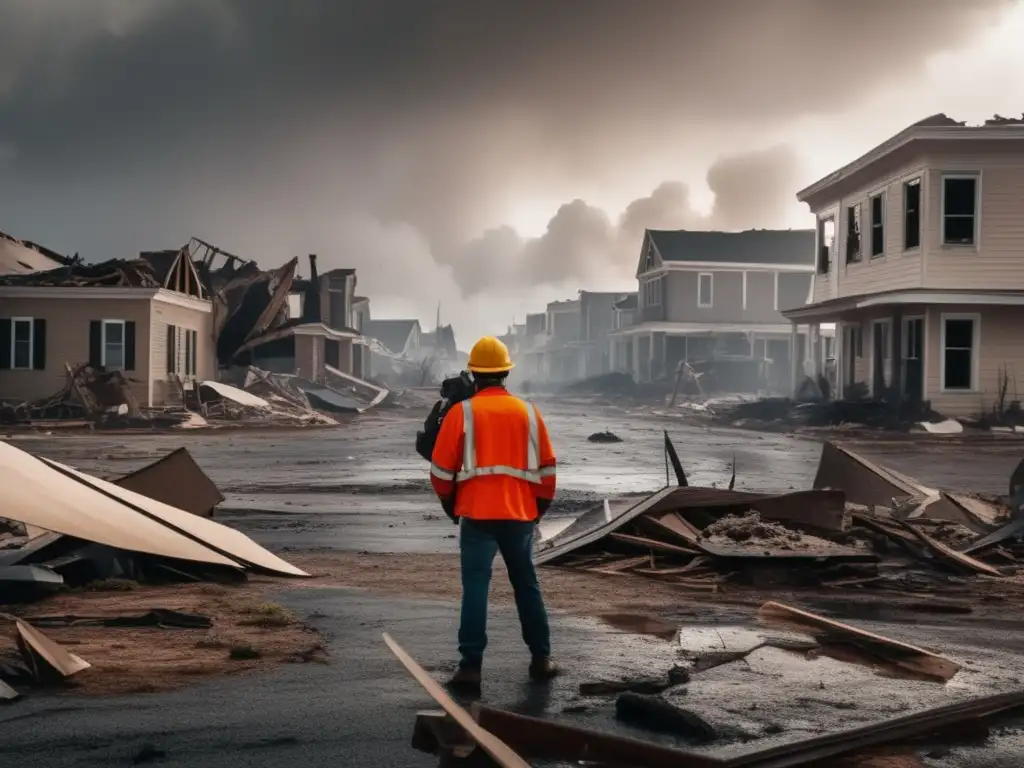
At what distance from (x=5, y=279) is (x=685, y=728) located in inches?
1395

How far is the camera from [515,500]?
6242 millimetres

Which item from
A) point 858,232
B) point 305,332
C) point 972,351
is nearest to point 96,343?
point 305,332

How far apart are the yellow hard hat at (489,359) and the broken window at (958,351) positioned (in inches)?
1016

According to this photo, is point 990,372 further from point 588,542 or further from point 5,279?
point 5,279

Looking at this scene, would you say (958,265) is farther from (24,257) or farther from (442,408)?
(24,257)

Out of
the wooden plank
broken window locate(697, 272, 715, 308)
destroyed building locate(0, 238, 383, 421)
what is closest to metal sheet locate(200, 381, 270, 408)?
destroyed building locate(0, 238, 383, 421)

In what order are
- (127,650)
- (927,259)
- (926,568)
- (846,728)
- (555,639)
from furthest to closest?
→ 1. (927,259)
2. (926,568)
3. (555,639)
4. (127,650)
5. (846,728)

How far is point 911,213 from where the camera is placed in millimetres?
31234

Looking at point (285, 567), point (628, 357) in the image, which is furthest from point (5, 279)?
point (628, 357)

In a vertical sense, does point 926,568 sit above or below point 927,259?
below

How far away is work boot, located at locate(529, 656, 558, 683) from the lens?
6.27 metres

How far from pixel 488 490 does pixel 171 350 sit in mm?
35191

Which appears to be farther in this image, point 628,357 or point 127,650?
point 628,357

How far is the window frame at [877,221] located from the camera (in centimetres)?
3259
